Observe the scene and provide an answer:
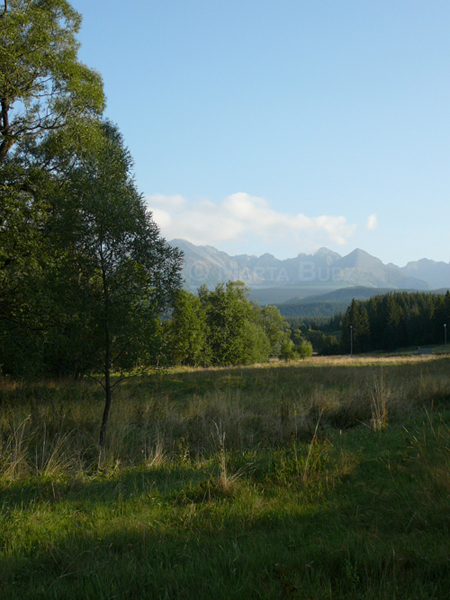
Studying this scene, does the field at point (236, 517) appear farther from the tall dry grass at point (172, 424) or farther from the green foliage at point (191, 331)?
the green foliage at point (191, 331)

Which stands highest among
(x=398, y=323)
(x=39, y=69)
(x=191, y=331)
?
(x=39, y=69)

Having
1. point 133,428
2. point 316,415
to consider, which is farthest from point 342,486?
point 133,428

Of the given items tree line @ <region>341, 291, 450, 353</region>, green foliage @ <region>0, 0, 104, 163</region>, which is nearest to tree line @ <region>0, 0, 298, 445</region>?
green foliage @ <region>0, 0, 104, 163</region>

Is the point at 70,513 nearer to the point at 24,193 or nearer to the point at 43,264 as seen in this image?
the point at 43,264

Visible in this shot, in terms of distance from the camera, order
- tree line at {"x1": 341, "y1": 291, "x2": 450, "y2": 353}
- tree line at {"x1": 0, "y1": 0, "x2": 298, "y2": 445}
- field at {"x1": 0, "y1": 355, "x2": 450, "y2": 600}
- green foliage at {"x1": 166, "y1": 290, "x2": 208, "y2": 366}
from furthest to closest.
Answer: tree line at {"x1": 341, "y1": 291, "x2": 450, "y2": 353}
green foliage at {"x1": 166, "y1": 290, "x2": 208, "y2": 366}
tree line at {"x1": 0, "y1": 0, "x2": 298, "y2": 445}
field at {"x1": 0, "y1": 355, "x2": 450, "y2": 600}

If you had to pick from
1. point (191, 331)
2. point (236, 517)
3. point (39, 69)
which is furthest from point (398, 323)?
point (236, 517)

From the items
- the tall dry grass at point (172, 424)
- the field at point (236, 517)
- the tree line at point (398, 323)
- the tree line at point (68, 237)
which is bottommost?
the tree line at point (398, 323)

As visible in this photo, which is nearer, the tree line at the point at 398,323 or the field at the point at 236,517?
Result: the field at the point at 236,517

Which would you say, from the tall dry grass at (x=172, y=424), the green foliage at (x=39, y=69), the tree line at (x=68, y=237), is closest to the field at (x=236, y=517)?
the tall dry grass at (x=172, y=424)

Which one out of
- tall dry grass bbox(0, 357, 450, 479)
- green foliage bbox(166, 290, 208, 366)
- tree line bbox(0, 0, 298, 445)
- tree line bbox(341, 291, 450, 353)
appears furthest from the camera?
tree line bbox(341, 291, 450, 353)

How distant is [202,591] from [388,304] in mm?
110538

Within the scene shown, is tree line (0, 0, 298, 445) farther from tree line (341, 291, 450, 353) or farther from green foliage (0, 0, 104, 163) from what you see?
tree line (341, 291, 450, 353)

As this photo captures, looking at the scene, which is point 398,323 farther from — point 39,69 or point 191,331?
point 39,69

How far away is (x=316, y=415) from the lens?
1030cm
